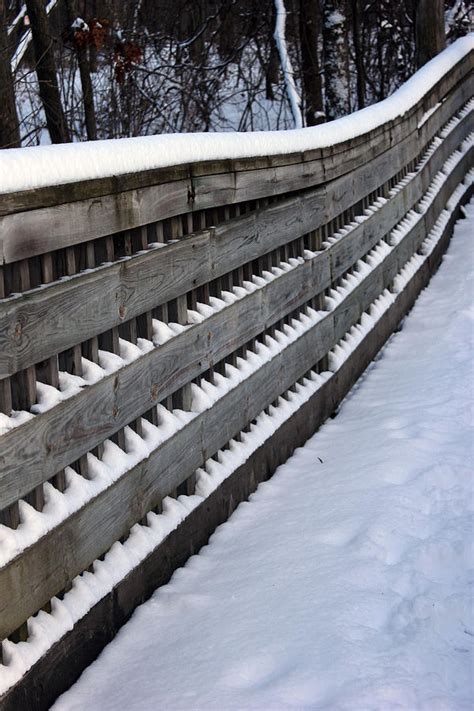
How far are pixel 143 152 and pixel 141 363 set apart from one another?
26.0 inches


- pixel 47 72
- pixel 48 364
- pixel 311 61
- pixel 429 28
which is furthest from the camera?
pixel 311 61

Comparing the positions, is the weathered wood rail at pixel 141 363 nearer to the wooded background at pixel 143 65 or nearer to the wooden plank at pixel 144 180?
the wooden plank at pixel 144 180

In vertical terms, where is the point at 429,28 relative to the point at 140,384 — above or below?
above

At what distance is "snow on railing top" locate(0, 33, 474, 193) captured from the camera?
2.49m

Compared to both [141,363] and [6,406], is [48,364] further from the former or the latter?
[141,363]

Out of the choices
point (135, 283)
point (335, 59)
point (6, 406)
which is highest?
point (335, 59)

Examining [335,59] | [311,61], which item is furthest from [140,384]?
[311,61]

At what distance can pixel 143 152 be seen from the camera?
3125 mm

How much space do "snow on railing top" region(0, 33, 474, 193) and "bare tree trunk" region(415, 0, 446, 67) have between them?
19.6 ft

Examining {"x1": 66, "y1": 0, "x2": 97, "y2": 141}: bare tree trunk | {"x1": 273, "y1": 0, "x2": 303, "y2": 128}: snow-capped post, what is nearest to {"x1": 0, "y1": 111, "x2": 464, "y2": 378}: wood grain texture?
{"x1": 66, "y1": 0, "x2": 97, "y2": 141}: bare tree trunk

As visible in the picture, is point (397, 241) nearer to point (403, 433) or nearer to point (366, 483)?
point (403, 433)

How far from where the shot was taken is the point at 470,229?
9195mm

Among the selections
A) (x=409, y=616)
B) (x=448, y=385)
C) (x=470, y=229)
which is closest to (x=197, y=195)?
(x=409, y=616)

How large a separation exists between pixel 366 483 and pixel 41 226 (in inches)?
80.0
